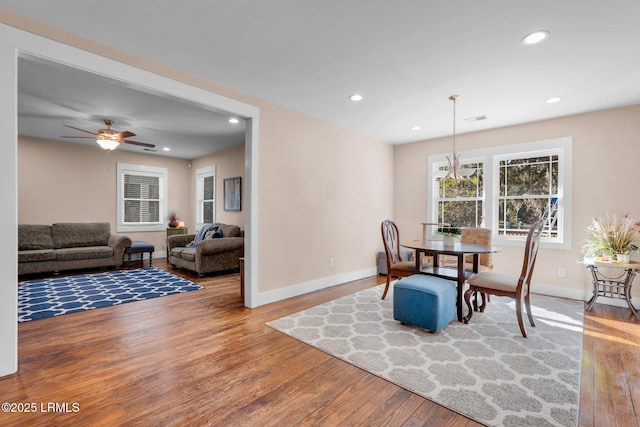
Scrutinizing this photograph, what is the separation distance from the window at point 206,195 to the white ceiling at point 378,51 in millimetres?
3208

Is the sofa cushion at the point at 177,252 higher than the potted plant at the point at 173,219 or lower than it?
lower

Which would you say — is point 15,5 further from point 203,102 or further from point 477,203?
point 477,203

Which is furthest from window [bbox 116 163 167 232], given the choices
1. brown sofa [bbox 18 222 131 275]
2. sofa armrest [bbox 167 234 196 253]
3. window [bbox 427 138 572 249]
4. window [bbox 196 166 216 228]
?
window [bbox 427 138 572 249]

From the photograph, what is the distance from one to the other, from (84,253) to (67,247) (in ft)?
2.21

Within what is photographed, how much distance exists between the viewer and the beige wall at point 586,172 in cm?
374

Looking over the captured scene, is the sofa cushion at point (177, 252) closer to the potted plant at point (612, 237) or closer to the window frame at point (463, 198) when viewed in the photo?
the window frame at point (463, 198)

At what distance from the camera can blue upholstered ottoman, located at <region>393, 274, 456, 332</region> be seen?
2.76m

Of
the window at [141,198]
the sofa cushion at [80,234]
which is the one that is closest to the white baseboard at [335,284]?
the sofa cushion at [80,234]

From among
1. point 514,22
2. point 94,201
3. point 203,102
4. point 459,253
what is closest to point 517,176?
point 459,253

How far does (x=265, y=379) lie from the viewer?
2057 mm

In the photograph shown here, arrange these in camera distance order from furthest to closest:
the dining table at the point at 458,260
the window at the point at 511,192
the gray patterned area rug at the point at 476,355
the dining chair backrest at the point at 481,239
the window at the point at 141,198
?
the window at the point at 141,198 < the window at the point at 511,192 < the dining chair backrest at the point at 481,239 < the dining table at the point at 458,260 < the gray patterned area rug at the point at 476,355

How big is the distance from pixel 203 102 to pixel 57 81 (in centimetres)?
171

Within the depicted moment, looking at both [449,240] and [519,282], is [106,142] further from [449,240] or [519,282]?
[519,282]

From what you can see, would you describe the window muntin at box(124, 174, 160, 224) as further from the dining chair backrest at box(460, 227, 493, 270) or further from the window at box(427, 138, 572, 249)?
the dining chair backrest at box(460, 227, 493, 270)
